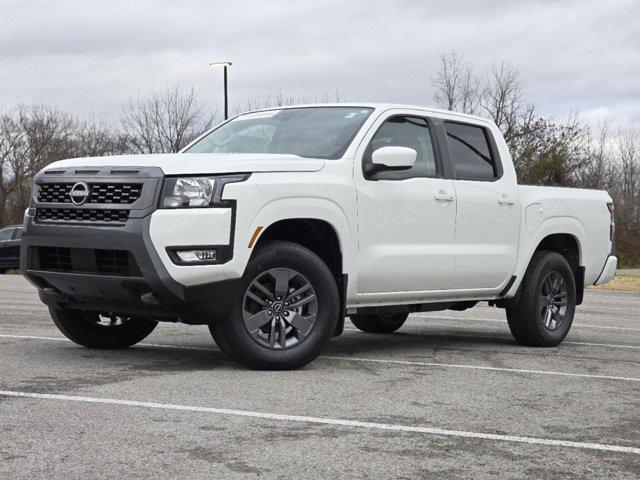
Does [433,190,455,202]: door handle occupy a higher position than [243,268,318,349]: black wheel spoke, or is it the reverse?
[433,190,455,202]: door handle

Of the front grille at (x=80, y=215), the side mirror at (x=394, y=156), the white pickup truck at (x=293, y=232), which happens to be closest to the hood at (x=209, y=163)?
the white pickup truck at (x=293, y=232)

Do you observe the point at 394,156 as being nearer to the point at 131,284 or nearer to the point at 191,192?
the point at 191,192

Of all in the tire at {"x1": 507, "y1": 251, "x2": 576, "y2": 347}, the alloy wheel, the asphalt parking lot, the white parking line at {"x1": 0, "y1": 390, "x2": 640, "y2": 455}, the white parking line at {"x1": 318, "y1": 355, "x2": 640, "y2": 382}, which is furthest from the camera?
the alloy wheel

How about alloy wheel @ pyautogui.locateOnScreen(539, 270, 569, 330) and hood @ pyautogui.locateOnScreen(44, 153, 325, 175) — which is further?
alloy wheel @ pyautogui.locateOnScreen(539, 270, 569, 330)

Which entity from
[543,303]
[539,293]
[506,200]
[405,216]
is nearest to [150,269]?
[405,216]

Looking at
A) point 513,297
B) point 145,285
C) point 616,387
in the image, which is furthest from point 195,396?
point 513,297

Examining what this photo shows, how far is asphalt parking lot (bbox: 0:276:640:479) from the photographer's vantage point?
4.76 m

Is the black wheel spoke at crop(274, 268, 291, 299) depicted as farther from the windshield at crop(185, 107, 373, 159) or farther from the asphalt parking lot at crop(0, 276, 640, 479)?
the windshield at crop(185, 107, 373, 159)

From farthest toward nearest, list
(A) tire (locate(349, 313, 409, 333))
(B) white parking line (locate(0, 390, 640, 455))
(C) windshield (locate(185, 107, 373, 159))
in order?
(A) tire (locate(349, 313, 409, 333)) → (C) windshield (locate(185, 107, 373, 159)) → (B) white parking line (locate(0, 390, 640, 455))

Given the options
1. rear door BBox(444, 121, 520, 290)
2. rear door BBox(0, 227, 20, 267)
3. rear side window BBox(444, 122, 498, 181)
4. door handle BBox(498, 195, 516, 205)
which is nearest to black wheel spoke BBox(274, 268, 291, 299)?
rear door BBox(444, 121, 520, 290)

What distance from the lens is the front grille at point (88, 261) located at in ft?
23.5

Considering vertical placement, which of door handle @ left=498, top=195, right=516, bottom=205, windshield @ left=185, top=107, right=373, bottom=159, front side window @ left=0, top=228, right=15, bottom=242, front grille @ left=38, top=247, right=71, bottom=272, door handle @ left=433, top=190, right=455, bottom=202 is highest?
windshield @ left=185, top=107, right=373, bottom=159

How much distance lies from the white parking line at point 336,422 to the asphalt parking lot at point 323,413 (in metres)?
0.01

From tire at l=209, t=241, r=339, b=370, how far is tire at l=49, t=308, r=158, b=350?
4.46ft
